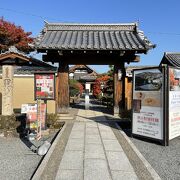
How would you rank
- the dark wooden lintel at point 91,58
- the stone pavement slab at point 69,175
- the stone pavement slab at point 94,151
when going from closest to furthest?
the stone pavement slab at point 69,175
the stone pavement slab at point 94,151
the dark wooden lintel at point 91,58

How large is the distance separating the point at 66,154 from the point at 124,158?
4.55ft

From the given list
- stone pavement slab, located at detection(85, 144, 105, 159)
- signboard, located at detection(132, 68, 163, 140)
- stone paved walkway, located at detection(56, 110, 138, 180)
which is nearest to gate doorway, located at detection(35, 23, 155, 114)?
signboard, located at detection(132, 68, 163, 140)

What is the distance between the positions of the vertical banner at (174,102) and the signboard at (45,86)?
414 centimetres

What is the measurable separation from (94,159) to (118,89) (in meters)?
7.45

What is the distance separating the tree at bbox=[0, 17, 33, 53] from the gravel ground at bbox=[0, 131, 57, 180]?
22.4 metres

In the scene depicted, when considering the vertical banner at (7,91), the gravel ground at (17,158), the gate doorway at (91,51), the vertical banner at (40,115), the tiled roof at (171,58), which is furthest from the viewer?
the tiled roof at (171,58)

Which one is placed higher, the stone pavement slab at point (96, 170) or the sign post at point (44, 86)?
the sign post at point (44, 86)

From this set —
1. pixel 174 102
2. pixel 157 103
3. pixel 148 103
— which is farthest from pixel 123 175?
pixel 174 102

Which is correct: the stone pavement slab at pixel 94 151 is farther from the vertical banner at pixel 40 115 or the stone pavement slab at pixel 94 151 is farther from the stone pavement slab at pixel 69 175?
the vertical banner at pixel 40 115

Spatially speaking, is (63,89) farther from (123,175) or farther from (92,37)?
(123,175)

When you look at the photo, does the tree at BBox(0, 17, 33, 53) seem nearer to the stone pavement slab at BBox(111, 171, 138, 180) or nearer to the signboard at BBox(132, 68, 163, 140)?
the signboard at BBox(132, 68, 163, 140)

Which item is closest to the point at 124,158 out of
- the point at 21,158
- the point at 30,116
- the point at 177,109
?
the point at 21,158

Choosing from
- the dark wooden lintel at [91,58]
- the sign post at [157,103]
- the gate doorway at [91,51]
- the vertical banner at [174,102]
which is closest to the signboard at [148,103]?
the sign post at [157,103]

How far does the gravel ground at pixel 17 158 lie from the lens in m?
5.46
